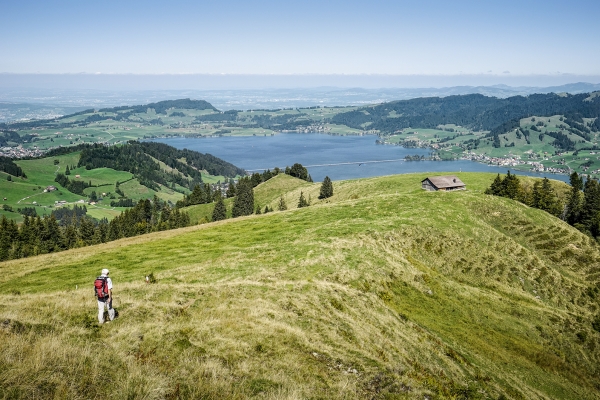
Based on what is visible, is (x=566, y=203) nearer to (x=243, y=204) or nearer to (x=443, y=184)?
(x=443, y=184)

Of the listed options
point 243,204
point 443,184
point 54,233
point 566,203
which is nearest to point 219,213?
point 243,204

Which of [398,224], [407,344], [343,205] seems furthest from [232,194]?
[407,344]

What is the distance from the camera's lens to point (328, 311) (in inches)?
950

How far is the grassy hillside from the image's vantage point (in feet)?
41.5

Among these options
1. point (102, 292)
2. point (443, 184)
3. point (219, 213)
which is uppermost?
point (102, 292)

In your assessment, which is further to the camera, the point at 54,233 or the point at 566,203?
the point at 54,233

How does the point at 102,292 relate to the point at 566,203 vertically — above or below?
above

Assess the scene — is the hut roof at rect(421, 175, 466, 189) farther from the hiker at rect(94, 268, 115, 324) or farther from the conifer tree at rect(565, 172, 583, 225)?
the hiker at rect(94, 268, 115, 324)

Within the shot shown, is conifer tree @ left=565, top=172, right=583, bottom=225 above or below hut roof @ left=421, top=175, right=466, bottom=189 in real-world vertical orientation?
below

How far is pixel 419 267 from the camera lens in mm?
40781

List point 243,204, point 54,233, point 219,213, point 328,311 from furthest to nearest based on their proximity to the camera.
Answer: point 243,204 < point 219,213 < point 54,233 < point 328,311

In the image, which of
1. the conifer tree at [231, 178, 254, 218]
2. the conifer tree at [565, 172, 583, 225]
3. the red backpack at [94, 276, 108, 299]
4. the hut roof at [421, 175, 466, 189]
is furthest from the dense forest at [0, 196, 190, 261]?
the conifer tree at [565, 172, 583, 225]

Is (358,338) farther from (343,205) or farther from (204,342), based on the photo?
(343,205)

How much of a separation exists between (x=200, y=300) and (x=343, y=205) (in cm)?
4959
